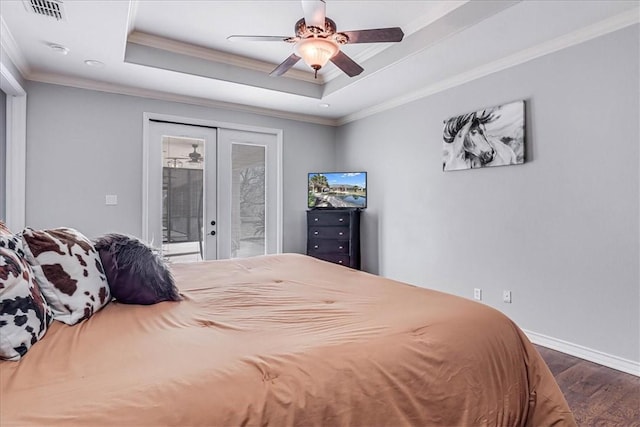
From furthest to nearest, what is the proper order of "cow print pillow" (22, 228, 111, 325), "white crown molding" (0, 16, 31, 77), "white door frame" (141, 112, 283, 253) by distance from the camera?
"white door frame" (141, 112, 283, 253) < "white crown molding" (0, 16, 31, 77) < "cow print pillow" (22, 228, 111, 325)

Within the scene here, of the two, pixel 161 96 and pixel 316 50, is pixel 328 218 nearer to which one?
pixel 161 96

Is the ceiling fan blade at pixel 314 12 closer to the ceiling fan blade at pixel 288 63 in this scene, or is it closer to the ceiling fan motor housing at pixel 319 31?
the ceiling fan motor housing at pixel 319 31

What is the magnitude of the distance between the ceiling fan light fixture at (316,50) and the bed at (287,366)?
1.51 meters

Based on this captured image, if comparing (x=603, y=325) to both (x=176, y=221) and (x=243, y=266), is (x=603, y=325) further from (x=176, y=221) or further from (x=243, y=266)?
(x=176, y=221)

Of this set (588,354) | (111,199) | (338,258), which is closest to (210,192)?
(111,199)

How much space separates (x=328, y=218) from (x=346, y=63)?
91.9 inches

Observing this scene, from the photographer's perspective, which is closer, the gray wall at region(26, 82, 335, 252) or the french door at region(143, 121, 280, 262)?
the gray wall at region(26, 82, 335, 252)

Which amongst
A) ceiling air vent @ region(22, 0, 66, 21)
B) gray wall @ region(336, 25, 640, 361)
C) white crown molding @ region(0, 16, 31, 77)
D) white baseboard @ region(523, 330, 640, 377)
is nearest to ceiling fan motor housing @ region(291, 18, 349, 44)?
ceiling air vent @ region(22, 0, 66, 21)

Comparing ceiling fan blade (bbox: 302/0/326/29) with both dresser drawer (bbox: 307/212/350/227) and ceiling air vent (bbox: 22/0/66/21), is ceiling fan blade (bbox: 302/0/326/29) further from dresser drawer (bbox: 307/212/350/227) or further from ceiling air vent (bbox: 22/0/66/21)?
dresser drawer (bbox: 307/212/350/227)

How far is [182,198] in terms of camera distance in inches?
168

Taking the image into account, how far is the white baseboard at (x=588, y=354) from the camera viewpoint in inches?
96.1

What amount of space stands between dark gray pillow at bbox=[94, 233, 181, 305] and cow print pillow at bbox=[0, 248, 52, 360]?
36 centimetres

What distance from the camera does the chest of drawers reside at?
4.53m

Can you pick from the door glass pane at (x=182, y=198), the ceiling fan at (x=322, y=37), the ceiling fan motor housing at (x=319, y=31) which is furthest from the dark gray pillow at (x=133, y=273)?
the door glass pane at (x=182, y=198)
